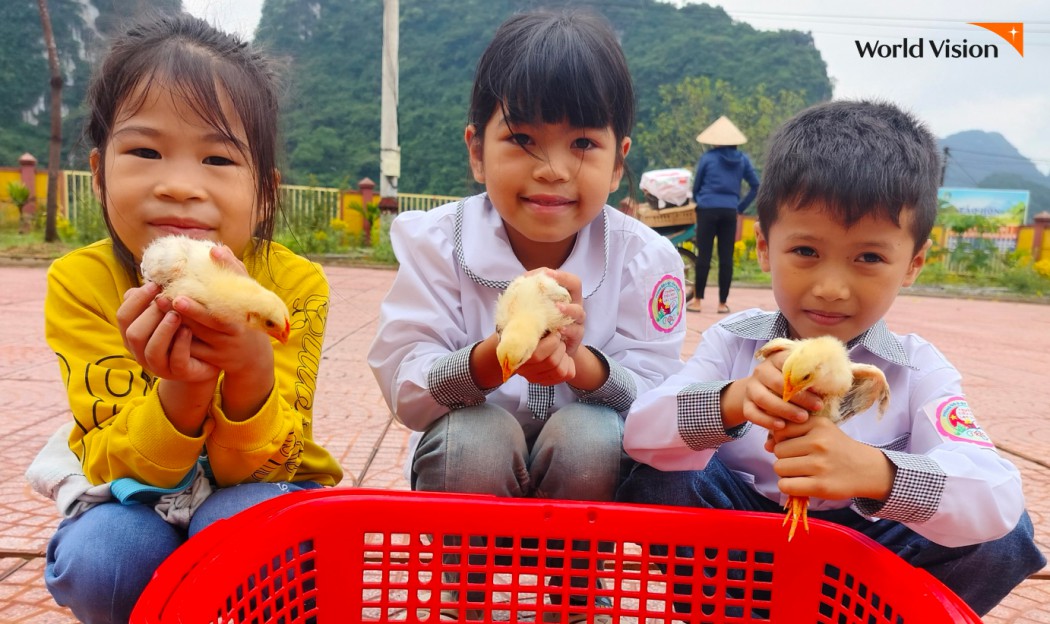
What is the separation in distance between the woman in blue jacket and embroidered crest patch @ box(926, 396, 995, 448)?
16.1 ft

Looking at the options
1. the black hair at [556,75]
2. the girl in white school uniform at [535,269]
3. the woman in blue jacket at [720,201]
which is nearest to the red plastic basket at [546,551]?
the girl in white school uniform at [535,269]

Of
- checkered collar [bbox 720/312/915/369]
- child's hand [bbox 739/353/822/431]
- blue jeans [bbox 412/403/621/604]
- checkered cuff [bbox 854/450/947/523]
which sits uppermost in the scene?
checkered collar [bbox 720/312/915/369]

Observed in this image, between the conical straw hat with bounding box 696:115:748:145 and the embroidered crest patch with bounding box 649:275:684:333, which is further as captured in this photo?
the conical straw hat with bounding box 696:115:748:145

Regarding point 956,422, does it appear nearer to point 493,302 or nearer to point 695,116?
point 493,302

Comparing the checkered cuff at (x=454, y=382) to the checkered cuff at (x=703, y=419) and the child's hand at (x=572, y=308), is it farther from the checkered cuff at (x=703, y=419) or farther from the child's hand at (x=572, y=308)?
the checkered cuff at (x=703, y=419)

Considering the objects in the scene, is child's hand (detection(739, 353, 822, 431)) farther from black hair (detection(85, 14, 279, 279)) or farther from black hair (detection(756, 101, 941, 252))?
black hair (detection(85, 14, 279, 279))

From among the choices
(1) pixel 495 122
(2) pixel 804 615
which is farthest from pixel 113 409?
(2) pixel 804 615

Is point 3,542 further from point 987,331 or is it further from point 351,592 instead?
point 987,331

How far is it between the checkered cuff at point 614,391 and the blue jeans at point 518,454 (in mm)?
19

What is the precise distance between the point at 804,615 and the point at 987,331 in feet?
20.0

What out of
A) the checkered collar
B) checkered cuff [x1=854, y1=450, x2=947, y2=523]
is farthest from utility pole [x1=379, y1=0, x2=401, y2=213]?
checkered cuff [x1=854, y1=450, x2=947, y2=523]

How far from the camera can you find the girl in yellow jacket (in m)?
1.04

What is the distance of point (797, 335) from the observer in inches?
54.0

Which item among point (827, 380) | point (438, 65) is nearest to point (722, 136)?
point (827, 380)
